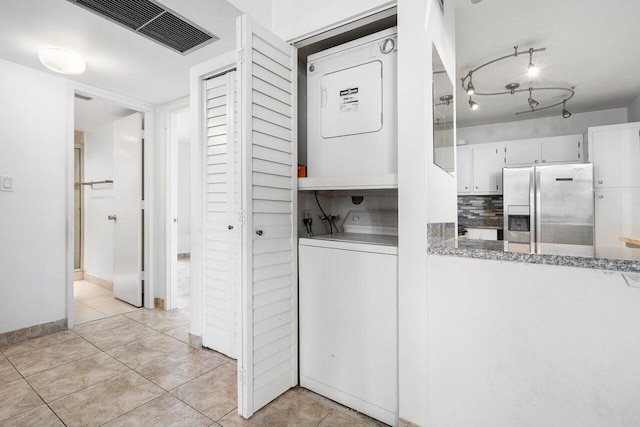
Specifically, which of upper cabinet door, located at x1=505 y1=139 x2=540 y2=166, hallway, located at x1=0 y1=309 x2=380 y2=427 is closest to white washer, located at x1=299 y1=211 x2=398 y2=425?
hallway, located at x1=0 y1=309 x2=380 y2=427

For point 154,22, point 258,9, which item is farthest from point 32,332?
point 258,9

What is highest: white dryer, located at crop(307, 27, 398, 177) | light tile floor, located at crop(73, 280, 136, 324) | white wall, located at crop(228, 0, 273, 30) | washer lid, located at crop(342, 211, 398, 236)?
white wall, located at crop(228, 0, 273, 30)

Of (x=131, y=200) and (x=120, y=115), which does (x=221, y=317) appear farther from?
(x=120, y=115)

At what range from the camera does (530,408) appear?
1.17m

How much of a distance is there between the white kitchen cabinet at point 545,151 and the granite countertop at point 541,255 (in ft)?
12.3

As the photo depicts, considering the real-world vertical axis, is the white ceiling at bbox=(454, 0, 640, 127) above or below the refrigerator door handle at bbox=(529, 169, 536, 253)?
above

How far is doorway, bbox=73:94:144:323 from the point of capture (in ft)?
10.8

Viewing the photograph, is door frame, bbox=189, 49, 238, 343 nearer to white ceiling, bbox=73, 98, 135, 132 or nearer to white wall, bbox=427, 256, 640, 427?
white ceiling, bbox=73, 98, 135, 132

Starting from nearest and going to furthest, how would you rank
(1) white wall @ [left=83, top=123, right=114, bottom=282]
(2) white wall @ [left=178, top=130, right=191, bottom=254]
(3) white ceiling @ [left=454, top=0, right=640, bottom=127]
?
(3) white ceiling @ [left=454, top=0, right=640, bottom=127] → (1) white wall @ [left=83, top=123, right=114, bottom=282] → (2) white wall @ [left=178, top=130, right=191, bottom=254]

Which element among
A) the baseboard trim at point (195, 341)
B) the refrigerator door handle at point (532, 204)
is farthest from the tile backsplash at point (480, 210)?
the baseboard trim at point (195, 341)

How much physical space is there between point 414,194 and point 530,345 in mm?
739

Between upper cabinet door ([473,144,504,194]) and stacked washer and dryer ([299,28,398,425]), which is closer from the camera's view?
stacked washer and dryer ([299,28,398,425])

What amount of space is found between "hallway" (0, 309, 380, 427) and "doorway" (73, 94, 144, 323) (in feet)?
2.52

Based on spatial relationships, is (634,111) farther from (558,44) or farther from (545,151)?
(558,44)
